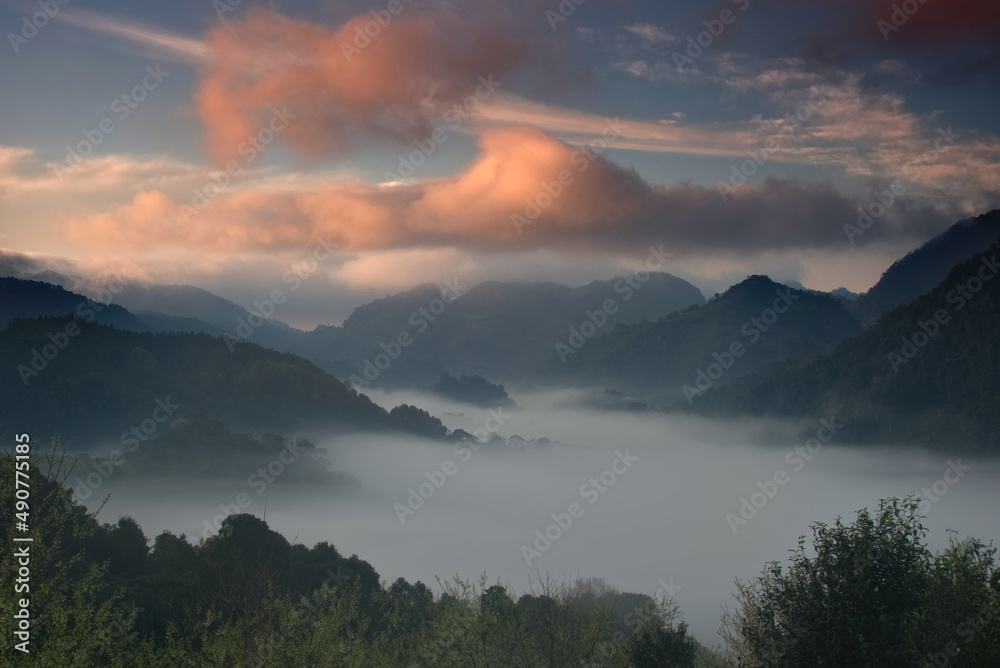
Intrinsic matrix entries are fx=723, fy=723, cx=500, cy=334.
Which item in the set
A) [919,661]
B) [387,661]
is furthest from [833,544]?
[387,661]

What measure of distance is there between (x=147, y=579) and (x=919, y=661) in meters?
56.0

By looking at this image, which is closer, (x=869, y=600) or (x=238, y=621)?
(x=238, y=621)

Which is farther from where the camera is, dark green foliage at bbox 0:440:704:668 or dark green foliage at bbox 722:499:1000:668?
dark green foliage at bbox 722:499:1000:668

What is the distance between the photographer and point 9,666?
18.2 m

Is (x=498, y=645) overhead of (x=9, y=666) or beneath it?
beneath

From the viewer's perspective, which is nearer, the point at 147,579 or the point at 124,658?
the point at 124,658

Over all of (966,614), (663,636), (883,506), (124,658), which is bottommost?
(663,636)

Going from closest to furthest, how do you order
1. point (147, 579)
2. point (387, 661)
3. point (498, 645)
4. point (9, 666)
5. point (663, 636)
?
point (9, 666) < point (387, 661) < point (498, 645) < point (663, 636) < point (147, 579)

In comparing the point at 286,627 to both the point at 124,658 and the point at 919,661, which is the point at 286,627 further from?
the point at 919,661

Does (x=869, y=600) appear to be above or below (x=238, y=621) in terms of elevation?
below

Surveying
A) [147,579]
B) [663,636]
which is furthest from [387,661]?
[147,579]

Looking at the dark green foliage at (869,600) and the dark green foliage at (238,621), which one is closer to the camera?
the dark green foliage at (238,621)

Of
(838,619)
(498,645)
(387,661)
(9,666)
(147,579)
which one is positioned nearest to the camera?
(9,666)

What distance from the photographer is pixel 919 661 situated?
2652 centimetres
